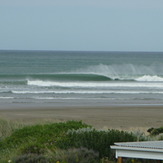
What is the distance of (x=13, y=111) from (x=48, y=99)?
23.6 feet

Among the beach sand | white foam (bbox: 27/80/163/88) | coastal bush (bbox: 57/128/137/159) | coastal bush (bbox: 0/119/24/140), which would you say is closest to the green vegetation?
coastal bush (bbox: 57/128/137/159)

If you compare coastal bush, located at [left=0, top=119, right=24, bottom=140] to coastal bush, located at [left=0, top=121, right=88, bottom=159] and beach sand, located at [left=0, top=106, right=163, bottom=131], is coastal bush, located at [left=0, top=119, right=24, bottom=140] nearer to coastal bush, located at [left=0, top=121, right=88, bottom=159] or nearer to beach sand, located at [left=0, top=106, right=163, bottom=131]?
coastal bush, located at [left=0, top=121, right=88, bottom=159]

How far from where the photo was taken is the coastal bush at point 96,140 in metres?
9.99

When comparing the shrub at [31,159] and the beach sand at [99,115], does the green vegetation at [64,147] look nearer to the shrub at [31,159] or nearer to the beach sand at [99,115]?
the shrub at [31,159]

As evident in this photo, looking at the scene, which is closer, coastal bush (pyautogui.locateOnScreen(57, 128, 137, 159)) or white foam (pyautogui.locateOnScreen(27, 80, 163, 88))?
coastal bush (pyautogui.locateOnScreen(57, 128, 137, 159))

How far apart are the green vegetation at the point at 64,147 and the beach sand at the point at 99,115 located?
9.03 meters

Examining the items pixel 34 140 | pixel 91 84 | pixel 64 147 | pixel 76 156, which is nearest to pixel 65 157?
pixel 76 156

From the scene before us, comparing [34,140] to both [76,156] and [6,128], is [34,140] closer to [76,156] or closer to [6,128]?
[76,156]

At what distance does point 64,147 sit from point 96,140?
0.66 metres

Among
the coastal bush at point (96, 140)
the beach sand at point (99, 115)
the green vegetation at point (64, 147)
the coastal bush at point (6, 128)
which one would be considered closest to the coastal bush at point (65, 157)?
the green vegetation at point (64, 147)

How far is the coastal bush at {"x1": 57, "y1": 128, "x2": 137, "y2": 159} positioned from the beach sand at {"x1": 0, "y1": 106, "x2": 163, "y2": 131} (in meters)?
9.65

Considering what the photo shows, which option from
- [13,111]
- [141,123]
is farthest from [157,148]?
[13,111]

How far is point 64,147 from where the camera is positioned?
405 inches

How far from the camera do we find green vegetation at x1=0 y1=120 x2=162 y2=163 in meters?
9.45
